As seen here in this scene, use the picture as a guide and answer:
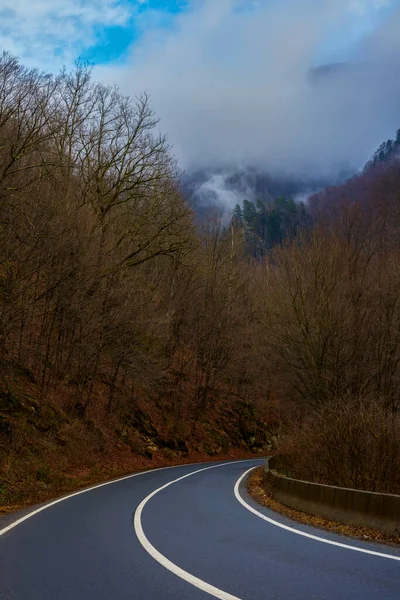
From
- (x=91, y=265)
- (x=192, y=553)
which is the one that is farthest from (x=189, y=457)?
(x=192, y=553)

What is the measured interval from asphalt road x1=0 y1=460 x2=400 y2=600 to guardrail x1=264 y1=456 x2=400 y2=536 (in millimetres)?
768

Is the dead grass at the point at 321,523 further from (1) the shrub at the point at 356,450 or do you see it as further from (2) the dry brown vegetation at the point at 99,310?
(2) the dry brown vegetation at the point at 99,310

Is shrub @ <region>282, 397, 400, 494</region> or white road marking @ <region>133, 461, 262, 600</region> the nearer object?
white road marking @ <region>133, 461, 262, 600</region>

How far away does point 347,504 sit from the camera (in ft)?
33.3

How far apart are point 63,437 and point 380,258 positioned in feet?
78.7

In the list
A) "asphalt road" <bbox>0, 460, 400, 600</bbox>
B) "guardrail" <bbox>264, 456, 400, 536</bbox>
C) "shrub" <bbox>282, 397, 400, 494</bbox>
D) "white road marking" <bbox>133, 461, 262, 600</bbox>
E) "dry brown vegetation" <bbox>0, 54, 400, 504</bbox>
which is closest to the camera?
"white road marking" <bbox>133, 461, 262, 600</bbox>

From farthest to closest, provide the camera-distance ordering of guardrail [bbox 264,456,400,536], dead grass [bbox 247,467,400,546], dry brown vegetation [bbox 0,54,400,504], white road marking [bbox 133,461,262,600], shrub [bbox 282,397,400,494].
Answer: dry brown vegetation [bbox 0,54,400,504], shrub [bbox 282,397,400,494], guardrail [bbox 264,456,400,536], dead grass [bbox 247,467,400,546], white road marking [bbox 133,461,262,600]

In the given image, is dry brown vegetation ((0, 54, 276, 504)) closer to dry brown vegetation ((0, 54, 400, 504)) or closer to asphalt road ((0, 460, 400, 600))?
dry brown vegetation ((0, 54, 400, 504))

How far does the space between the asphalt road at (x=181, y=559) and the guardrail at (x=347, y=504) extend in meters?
0.77

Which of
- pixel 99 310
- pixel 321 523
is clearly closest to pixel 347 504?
pixel 321 523

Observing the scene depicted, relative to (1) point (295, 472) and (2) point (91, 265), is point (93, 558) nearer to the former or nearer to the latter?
(1) point (295, 472)

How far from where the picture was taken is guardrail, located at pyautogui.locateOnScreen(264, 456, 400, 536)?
350 inches

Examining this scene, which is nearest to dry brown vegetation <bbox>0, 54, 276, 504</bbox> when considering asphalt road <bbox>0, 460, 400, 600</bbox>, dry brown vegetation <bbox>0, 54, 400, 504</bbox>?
dry brown vegetation <bbox>0, 54, 400, 504</bbox>

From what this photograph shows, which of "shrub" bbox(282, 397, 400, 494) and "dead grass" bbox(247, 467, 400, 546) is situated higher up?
"shrub" bbox(282, 397, 400, 494)
